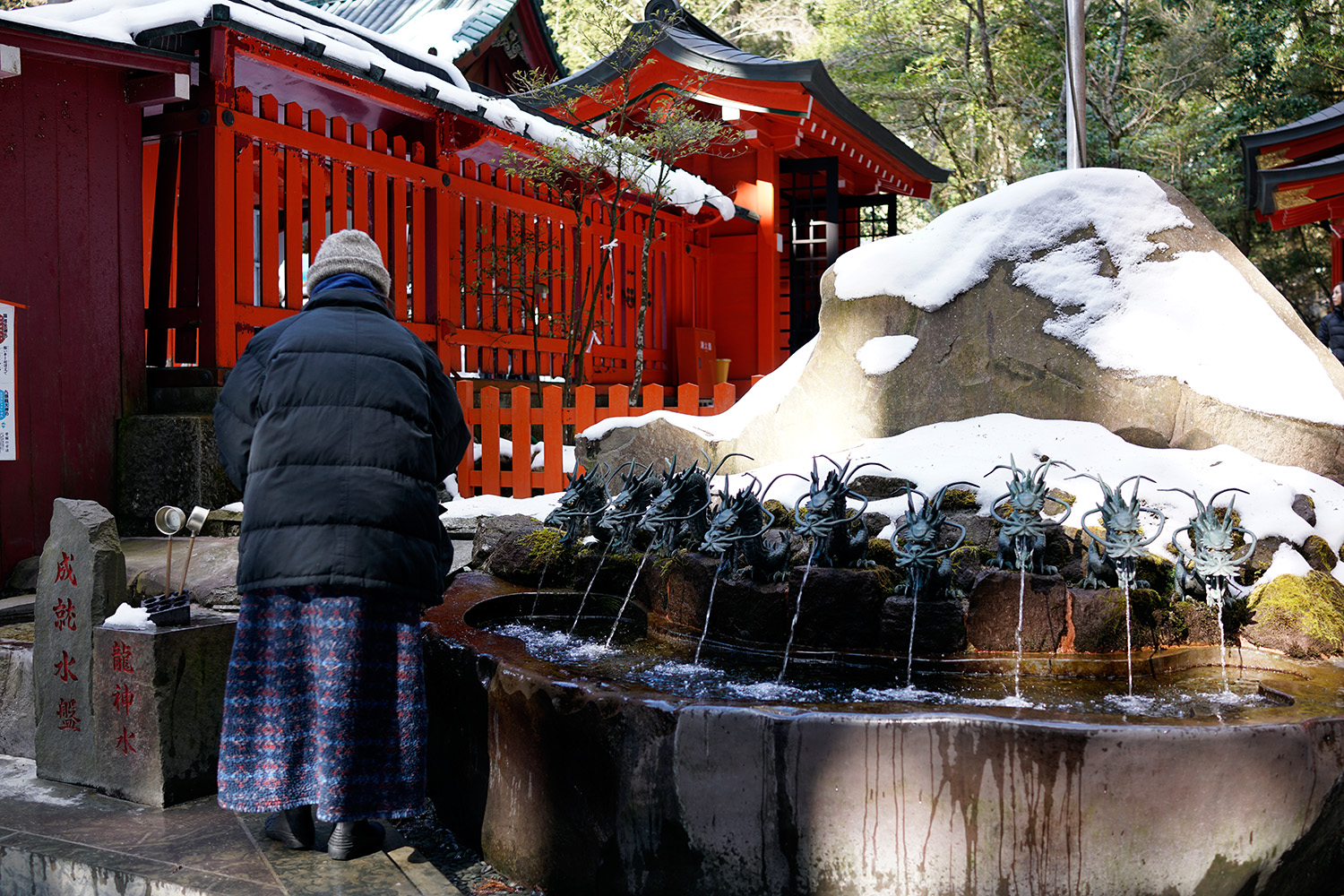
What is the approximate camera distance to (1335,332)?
30.4 ft

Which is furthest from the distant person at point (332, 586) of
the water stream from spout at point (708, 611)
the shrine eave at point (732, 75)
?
the shrine eave at point (732, 75)

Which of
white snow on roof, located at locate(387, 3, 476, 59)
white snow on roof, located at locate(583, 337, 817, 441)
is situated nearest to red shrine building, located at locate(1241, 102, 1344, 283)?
white snow on roof, located at locate(583, 337, 817, 441)

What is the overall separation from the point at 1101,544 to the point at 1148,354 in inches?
60.4

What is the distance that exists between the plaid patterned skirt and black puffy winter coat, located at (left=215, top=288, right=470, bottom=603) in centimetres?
10

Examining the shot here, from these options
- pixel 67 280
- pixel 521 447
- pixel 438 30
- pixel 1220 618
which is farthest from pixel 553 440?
pixel 438 30

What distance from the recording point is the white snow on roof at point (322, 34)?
5574 mm

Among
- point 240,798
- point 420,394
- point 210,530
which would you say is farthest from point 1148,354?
point 210,530

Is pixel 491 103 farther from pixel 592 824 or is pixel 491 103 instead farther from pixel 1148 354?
pixel 592 824

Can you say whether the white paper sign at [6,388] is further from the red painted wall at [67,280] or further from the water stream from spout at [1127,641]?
the water stream from spout at [1127,641]

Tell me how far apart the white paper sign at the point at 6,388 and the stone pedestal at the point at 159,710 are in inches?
99.9

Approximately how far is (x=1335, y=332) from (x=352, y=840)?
9886mm

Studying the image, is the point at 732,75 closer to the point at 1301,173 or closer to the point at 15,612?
the point at 1301,173

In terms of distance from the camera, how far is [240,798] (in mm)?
2549

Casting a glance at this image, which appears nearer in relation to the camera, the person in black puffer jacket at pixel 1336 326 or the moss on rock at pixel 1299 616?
the moss on rock at pixel 1299 616
